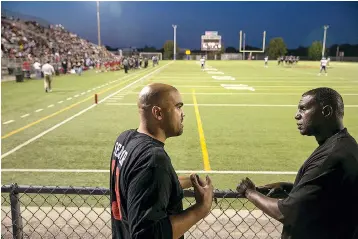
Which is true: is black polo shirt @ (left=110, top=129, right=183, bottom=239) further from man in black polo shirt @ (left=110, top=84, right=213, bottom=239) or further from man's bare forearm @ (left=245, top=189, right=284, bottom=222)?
man's bare forearm @ (left=245, top=189, right=284, bottom=222)

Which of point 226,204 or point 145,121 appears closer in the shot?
point 145,121

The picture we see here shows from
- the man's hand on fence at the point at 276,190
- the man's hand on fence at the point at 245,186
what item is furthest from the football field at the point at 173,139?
the man's hand on fence at the point at 245,186

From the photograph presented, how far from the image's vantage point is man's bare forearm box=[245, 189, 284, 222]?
205 centimetres

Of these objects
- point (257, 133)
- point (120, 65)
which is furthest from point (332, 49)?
point (257, 133)

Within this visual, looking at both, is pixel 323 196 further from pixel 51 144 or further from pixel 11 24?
pixel 11 24

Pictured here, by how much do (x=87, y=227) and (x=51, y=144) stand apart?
4.94m

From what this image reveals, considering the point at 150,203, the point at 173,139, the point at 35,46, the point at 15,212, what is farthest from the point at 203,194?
the point at 35,46

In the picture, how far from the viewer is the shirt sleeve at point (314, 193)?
1896mm

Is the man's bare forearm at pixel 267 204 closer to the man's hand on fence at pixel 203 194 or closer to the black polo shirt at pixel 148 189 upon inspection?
the man's hand on fence at pixel 203 194

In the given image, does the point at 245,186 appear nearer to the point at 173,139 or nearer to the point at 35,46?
the point at 173,139

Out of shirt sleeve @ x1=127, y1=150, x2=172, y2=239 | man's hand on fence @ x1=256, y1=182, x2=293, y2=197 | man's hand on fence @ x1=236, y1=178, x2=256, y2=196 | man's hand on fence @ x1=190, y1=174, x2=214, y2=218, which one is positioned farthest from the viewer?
man's hand on fence @ x1=256, y1=182, x2=293, y2=197

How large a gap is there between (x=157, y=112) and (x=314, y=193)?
3.27ft

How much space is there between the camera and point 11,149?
8.33 m

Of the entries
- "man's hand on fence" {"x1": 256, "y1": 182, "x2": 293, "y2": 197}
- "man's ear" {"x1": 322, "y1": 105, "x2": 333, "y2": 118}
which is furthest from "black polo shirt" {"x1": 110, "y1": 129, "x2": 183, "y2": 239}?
"man's ear" {"x1": 322, "y1": 105, "x2": 333, "y2": 118}
